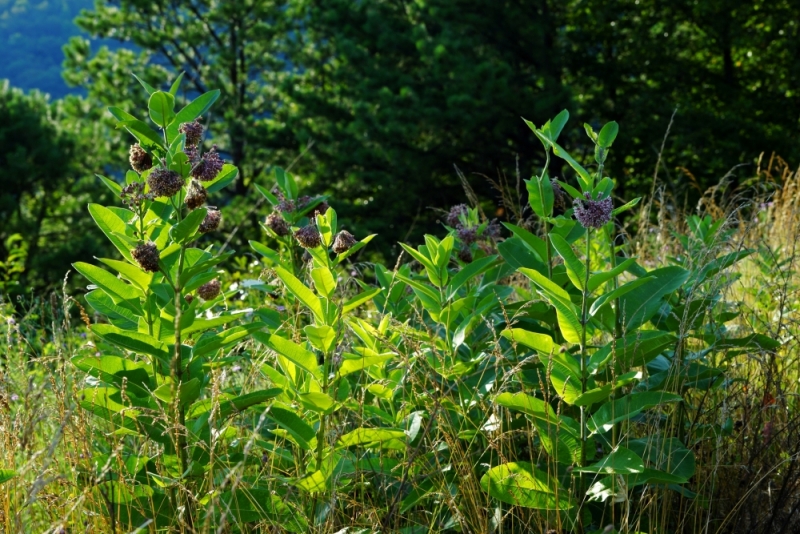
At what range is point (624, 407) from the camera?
1.96 m

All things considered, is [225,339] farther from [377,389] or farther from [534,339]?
[534,339]

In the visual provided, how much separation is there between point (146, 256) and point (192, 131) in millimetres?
396

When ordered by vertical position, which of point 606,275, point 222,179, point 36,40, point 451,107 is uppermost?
point 36,40

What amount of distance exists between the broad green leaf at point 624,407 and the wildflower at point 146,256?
3.67ft

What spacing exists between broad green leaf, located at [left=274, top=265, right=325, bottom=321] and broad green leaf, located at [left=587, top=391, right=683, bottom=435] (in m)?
0.73

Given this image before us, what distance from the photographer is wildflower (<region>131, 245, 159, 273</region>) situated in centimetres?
186

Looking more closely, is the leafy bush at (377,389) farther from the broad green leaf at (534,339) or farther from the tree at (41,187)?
the tree at (41,187)

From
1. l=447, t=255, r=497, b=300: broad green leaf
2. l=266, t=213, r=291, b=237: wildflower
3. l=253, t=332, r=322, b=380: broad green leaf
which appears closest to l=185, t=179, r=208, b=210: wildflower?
l=253, t=332, r=322, b=380: broad green leaf

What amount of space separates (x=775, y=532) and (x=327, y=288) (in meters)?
1.37

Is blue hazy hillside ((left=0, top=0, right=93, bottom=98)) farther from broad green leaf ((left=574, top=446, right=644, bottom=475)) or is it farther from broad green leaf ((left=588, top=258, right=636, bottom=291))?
broad green leaf ((left=574, top=446, right=644, bottom=475))

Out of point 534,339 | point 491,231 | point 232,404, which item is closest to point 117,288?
point 232,404

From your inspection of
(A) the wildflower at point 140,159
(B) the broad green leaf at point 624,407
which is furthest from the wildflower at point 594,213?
(A) the wildflower at point 140,159

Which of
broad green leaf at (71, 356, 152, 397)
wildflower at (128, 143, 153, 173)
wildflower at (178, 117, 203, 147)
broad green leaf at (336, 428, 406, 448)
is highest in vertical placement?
wildflower at (178, 117, 203, 147)

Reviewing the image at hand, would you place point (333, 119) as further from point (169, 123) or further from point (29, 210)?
point (169, 123)
